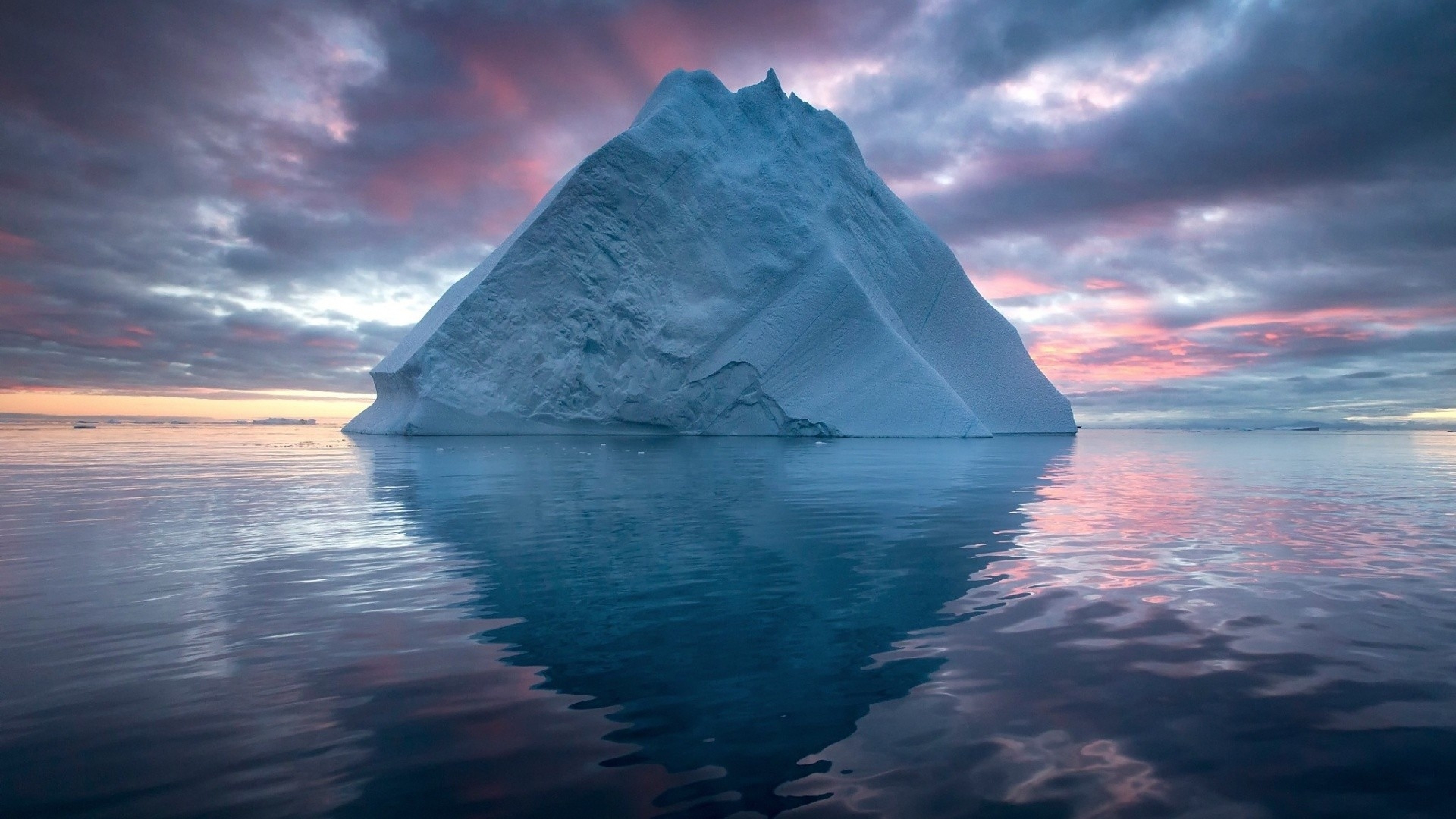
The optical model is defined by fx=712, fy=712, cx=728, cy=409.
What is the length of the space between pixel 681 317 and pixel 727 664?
24429mm

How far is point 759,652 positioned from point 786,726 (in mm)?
732

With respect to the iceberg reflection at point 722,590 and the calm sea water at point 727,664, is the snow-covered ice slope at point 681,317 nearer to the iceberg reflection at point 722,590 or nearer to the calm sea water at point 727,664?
the iceberg reflection at point 722,590

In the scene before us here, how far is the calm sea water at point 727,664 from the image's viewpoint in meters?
1.92

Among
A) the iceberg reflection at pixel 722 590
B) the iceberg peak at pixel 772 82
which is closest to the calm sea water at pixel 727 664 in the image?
the iceberg reflection at pixel 722 590

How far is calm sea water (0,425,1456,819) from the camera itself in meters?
1.92

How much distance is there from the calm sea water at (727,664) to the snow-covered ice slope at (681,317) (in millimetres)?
19160

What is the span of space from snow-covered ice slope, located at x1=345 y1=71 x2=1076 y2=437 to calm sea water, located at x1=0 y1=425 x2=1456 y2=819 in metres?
19.2

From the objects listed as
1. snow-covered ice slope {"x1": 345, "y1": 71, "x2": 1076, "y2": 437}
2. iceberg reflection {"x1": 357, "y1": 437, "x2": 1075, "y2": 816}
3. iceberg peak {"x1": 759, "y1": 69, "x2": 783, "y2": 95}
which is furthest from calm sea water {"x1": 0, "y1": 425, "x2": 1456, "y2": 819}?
iceberg peak {"x1": 759, "y1": 69, "x2": 783, "y2": 95}

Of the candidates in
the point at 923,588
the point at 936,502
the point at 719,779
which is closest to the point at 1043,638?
the point at 923,588

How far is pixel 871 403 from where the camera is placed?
2666 centimetres

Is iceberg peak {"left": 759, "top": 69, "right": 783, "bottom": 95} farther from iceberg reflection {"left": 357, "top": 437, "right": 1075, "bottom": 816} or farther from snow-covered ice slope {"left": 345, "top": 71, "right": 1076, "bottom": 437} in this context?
iceberg reflection {"left": 357, "top": 437, "right": 1075, "bottom": 816}

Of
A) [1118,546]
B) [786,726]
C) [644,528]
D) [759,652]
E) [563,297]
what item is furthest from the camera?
[563,297]

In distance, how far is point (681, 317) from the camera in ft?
88.0

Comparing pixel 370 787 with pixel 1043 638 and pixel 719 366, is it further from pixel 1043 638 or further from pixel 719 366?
pixel 719 366
